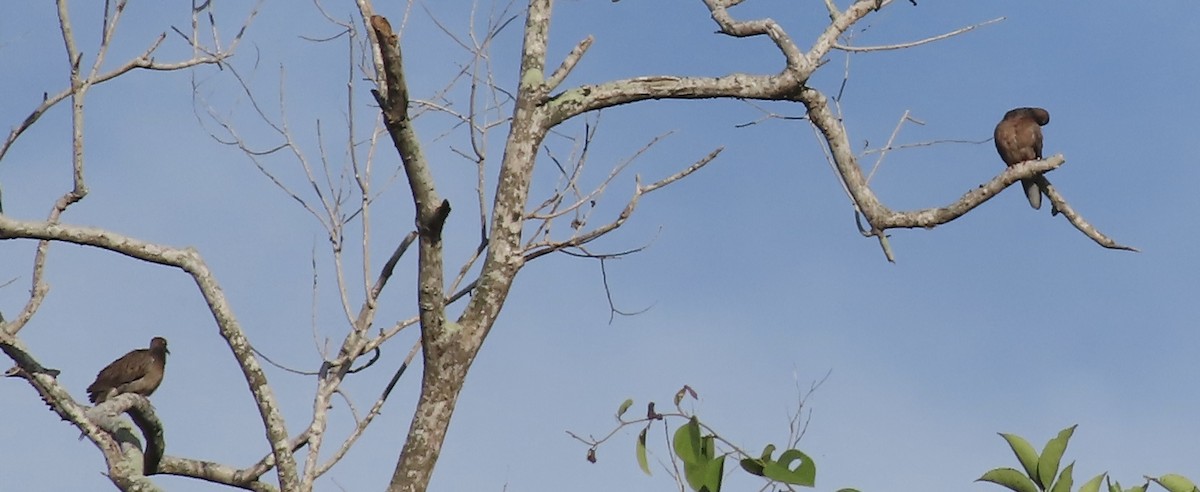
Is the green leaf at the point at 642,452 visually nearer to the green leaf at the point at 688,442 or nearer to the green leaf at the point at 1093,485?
the green leaf at the point at 688,442

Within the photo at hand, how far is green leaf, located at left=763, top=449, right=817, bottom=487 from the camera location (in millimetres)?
2938

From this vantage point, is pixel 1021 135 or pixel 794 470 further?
pixel 1021 135

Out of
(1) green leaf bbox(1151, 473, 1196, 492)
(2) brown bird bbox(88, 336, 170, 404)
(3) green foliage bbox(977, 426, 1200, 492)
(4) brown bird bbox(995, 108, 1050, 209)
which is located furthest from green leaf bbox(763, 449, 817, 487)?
(2) brown bird bbox(88, 336, 170, 404)

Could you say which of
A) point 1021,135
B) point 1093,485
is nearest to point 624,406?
point 1093,485

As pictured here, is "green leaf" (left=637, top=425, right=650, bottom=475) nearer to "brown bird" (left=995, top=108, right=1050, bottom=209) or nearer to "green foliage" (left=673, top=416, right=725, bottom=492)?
"green foliage" (left=673, top=416, right=725, bottom=492)

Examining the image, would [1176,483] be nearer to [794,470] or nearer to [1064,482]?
[1064,482]

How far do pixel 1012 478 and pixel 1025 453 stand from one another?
0.23 ft

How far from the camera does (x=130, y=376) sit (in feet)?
32.4

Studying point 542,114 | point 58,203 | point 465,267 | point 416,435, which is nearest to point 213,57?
point 58,203

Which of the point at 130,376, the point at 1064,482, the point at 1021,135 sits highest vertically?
the point at 1021,135

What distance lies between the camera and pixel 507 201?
4.75 meters

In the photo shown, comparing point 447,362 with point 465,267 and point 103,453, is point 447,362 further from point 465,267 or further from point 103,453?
point 103,453

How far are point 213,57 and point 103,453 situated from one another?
3.39 m

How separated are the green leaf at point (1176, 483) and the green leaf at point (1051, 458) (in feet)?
1.08
